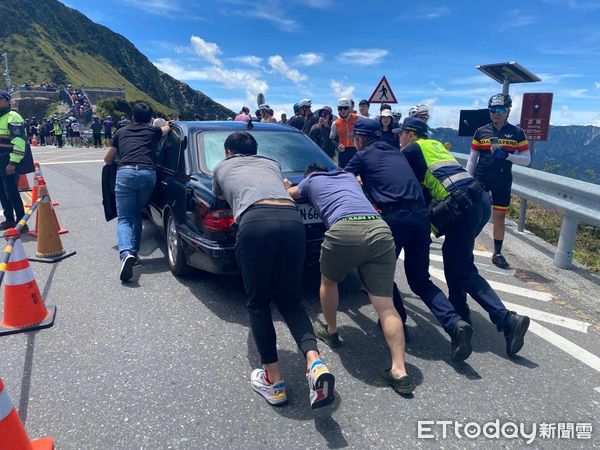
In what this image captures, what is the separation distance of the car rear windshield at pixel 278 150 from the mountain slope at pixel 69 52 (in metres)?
64.2

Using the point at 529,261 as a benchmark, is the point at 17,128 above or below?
above

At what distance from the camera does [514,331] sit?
3309 mm

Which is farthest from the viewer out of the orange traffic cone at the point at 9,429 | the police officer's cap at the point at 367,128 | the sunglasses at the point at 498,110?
the sunglasses at the point at 498,110

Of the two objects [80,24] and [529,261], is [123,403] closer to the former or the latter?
[529,261]

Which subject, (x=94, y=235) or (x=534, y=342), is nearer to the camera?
(x=534, y=342)

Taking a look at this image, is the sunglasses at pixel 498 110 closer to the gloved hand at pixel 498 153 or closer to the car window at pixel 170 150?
the gloved hand at pixel 498 153

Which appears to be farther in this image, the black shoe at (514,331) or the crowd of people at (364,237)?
the black shoe at (514,331)

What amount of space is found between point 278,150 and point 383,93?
7.66 m

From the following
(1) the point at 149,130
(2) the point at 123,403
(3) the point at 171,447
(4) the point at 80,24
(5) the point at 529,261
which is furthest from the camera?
(4) the point at 80,24

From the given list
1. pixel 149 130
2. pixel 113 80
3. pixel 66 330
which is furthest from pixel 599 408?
pixel 113 80

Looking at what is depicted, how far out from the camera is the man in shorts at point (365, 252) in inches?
118

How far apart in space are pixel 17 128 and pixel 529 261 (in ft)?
24.6

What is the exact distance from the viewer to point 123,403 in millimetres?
2734

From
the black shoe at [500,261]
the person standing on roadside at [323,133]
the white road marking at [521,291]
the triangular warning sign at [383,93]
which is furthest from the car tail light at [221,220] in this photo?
the triangular warning sign at [383,93]
